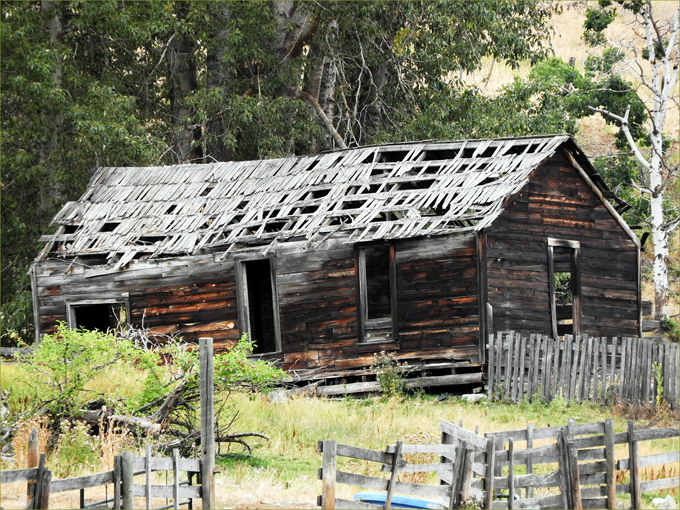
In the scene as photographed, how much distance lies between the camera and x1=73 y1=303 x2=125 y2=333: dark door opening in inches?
834

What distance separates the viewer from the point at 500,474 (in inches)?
417

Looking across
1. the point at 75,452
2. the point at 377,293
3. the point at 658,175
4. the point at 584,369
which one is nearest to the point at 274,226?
the point at 377,293

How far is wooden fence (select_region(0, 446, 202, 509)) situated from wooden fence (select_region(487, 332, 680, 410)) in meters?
8.77

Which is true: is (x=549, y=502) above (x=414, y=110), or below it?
below

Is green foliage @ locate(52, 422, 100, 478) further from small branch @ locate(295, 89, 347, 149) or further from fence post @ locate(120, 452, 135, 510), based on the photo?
small branch @ locate(295, 89, 347, 149)

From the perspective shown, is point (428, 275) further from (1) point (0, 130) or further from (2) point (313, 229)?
(1) point (0, 130)

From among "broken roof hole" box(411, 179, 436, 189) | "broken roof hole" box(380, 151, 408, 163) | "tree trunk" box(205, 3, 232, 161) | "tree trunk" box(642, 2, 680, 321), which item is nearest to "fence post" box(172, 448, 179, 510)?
"broken roof hole" box(411, 179, 436, 189)

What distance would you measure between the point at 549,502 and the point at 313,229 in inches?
389

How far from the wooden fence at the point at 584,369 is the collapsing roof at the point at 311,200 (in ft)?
7.94

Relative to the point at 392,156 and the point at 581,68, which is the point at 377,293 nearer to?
the point at 392,156

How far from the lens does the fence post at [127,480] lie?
9.02 m

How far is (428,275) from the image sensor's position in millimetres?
18656

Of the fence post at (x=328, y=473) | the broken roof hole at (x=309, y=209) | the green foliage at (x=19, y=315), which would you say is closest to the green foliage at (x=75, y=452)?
the fence post at (x=328, y=473)

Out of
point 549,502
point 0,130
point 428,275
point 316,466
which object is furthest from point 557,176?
point 0,130
